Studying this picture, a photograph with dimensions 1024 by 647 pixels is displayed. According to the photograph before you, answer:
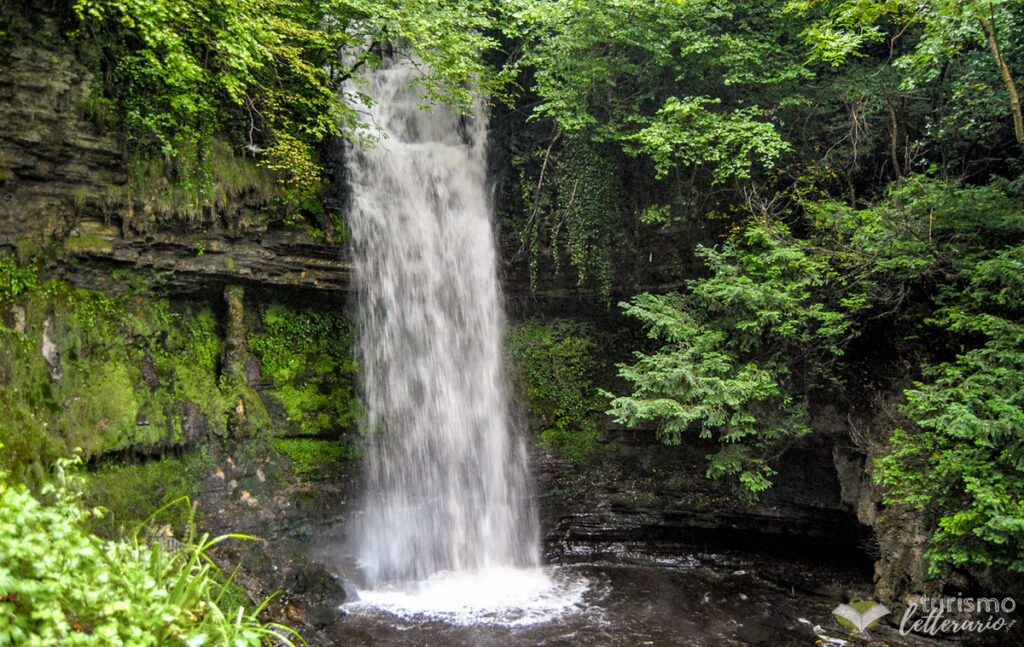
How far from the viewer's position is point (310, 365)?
881 cm

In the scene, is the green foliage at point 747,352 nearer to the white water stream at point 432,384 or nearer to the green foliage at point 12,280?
the white water stream at point 432,384

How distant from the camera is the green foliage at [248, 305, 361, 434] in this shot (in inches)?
331

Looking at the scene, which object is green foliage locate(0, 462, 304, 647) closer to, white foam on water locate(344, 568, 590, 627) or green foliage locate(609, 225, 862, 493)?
white foam on water locate(344, 568, 590, 627)

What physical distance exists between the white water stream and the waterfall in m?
0.02

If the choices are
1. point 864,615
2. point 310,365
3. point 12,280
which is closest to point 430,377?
point 310,365

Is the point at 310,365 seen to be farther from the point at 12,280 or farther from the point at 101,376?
the point at 12,280

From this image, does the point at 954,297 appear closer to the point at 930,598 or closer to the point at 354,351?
the point at 930,598

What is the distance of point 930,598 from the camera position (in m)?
5.93

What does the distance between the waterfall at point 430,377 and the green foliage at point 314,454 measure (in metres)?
0.43

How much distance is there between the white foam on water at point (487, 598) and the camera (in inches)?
261

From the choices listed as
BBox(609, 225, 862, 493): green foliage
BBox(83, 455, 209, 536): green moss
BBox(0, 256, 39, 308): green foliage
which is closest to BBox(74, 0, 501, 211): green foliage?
BBox(0, 256, 39, 308): green foliage

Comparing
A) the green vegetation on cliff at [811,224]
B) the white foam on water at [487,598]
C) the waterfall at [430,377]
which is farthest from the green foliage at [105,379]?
the green vegetation on cliff at [811,224]

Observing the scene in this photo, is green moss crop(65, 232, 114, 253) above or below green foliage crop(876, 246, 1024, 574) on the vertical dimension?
above

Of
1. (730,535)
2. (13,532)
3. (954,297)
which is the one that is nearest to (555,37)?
(954,297)
